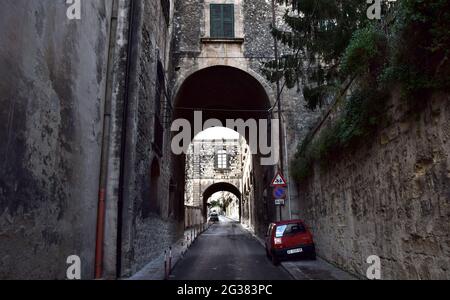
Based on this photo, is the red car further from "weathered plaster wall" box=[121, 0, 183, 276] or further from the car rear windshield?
"weathered plaster wall" box=[121, 0, 183, 276]

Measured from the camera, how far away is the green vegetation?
457 centimetres

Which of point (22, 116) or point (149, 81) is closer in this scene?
point (22, 116)

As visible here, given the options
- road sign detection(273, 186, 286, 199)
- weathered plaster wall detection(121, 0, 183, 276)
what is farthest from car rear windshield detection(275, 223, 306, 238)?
weathered plaster wall detection(121, 0, 183, 276)

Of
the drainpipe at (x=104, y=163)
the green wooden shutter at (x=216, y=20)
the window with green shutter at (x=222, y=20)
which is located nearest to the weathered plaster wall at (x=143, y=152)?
the drainpipe at (x=104, y=163)

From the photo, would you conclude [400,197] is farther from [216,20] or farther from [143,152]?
[216,20]

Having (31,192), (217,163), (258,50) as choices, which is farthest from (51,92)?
(217,163)

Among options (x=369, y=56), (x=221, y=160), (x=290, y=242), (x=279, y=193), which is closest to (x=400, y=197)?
(x=369, y=56)

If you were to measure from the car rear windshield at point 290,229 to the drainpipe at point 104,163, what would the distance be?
5802mm

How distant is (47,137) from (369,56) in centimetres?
582

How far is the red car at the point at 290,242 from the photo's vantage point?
11.7m

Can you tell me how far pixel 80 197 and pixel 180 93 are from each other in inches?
413

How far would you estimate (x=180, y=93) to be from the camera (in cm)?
1744

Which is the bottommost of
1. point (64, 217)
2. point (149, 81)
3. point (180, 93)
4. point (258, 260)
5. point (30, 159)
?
point (258, 260)

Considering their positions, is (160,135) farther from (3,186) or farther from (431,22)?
(431,22)
